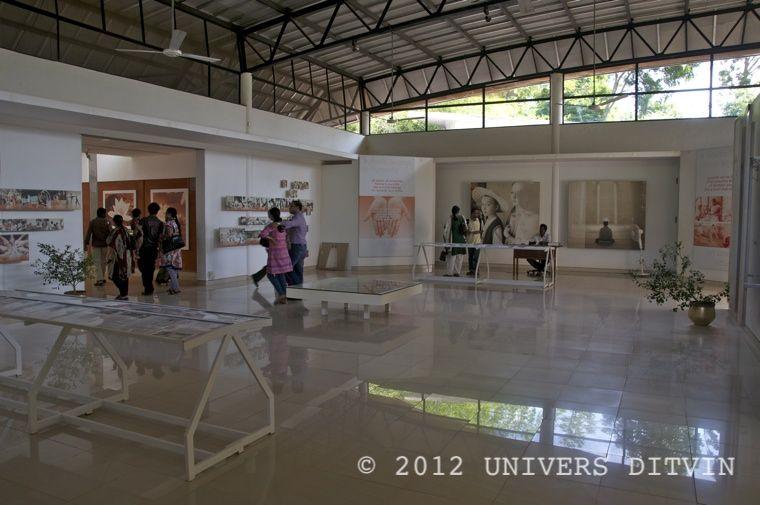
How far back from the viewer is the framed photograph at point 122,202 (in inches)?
543

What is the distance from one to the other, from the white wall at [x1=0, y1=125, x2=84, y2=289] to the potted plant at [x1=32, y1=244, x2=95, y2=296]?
14cm

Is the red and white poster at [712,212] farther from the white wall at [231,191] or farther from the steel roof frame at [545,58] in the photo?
the white wall at [231,191]

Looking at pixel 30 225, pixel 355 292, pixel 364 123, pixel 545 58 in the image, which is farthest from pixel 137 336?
pixel 364 123

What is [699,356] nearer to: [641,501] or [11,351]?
[641,501]

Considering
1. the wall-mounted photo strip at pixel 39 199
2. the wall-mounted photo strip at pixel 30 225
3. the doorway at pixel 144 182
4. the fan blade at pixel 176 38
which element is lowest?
the wall-mounted photo strip at pixel 30 225

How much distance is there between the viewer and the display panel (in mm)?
14445

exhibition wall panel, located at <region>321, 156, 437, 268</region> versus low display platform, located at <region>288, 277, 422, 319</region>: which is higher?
exhibition wall panel, located at <region>321, 156, 437, 268</region>

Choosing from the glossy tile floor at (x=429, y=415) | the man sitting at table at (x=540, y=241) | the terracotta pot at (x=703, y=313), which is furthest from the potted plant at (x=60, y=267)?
the terracotta pot at (x=703, y=313)

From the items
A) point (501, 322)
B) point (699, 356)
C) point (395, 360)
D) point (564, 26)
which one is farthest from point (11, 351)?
point (564, 26)

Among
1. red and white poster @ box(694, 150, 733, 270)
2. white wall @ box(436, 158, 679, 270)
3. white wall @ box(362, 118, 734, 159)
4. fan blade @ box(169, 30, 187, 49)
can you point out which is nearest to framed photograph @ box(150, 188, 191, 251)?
fan blade @ box(169, 30, 187, 49)

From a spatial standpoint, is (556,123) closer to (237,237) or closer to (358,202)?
(358,202)

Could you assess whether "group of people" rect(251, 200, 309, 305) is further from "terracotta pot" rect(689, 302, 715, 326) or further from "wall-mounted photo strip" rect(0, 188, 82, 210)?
"terracotta pot" rect(689, 302, 715, 326)

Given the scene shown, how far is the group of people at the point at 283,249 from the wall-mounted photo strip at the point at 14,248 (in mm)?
3517

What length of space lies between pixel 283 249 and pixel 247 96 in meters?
4.67
